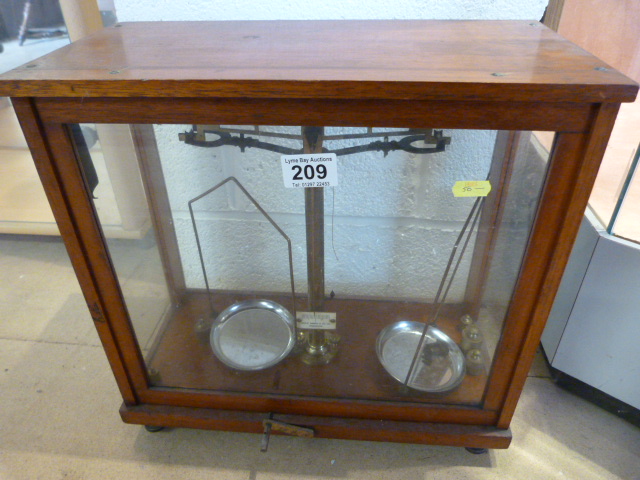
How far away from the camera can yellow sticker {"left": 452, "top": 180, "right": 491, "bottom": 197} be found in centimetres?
65

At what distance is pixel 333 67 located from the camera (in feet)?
1.75

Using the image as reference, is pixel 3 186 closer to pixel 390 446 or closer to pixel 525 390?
pixel 390 446

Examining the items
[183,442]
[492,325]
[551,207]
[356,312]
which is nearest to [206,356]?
[183,442]

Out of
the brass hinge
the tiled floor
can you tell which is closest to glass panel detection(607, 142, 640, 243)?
the tiled floor

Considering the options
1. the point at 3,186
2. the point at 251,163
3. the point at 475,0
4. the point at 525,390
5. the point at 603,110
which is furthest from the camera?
the point at 3,186

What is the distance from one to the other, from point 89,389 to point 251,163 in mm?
642

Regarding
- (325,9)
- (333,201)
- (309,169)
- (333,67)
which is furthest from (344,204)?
(325,9)

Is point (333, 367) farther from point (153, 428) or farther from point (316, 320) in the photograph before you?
point (153, 428)

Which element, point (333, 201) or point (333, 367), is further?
point (333, 367)

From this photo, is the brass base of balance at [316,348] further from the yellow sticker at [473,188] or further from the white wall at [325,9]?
the white wall at [325,9]

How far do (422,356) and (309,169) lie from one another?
42 centimetres

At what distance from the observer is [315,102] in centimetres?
52

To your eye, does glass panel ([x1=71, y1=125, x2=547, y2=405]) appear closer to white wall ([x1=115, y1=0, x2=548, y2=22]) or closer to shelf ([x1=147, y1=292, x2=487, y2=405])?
shelf ([x1=147, y1=292, x2=487, y2=405])

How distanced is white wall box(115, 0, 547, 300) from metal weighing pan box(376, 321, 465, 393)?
0.26 ft
